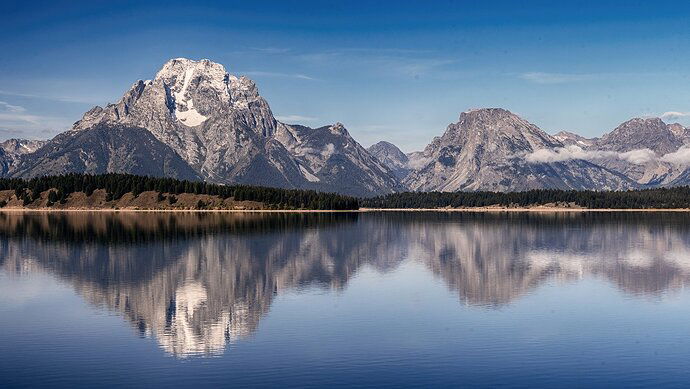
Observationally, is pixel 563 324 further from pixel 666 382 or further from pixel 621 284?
pixel 621 284

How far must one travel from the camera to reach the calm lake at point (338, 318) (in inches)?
2069

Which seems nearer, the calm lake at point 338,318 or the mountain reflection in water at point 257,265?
the calm lake at point 338,318

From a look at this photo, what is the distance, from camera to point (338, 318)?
7344 cm

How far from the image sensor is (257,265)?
119 meters

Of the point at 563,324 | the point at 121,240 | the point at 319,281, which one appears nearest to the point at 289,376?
the point at 563,324

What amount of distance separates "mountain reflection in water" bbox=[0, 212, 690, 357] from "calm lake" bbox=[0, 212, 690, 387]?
1.36ft

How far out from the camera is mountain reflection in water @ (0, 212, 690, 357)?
76375 mm

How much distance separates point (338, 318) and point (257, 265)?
158ft

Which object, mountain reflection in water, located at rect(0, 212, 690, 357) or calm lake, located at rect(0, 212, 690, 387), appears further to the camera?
mountain reflection in water, located at rect(0, 212, 690, 357)

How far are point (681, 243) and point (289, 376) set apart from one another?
147 meters

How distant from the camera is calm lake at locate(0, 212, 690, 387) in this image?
5256 cm

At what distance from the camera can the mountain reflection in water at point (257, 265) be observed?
76.4m

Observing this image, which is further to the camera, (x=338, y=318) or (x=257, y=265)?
(x=257, y=265)

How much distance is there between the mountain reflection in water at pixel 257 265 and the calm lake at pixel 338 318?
414mm
